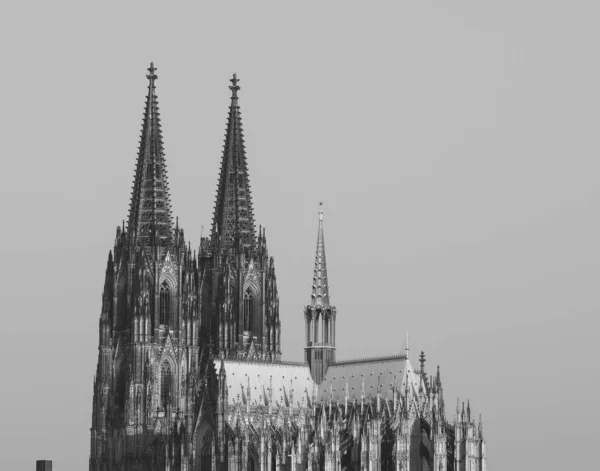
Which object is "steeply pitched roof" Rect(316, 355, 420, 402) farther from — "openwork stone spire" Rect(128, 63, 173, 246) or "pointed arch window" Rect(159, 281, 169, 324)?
"openwork stone spire" Rect(128, 63, 173, 246)

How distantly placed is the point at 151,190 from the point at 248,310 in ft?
37.4

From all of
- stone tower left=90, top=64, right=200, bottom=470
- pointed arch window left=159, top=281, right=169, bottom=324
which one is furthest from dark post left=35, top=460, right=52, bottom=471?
pointed arch window left=159, top=281, right=169, bottom=324

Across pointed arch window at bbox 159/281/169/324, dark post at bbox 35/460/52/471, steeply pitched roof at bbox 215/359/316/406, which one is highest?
pointed arch window at bbox 159/281/169/324

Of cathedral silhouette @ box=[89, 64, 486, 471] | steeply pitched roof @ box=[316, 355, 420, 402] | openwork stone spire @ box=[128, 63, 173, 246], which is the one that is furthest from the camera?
openwork stone spire @ box=[128, 63, 173, 246]

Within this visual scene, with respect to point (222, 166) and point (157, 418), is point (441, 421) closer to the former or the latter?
point (157, 418)

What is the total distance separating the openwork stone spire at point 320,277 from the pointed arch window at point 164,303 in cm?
1003

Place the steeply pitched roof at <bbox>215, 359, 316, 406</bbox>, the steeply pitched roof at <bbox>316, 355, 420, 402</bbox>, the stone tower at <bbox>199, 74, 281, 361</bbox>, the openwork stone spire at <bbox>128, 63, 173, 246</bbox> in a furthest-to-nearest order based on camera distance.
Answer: the stone tower at <bbox>199, 74, 281, 361</bbox>, the openwork stone spire at <bbox>128, 63, 173, 246</bbox>, the steeply pitched roof at <bbox>215, 359, 316, 406</bbox>, the steeply pitched roof at <bbox>316, 355, 420, 402</bbox>

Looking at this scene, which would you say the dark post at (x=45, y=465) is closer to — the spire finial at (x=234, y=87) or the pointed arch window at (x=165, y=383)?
the pointed arch window at (x=165, y=383)

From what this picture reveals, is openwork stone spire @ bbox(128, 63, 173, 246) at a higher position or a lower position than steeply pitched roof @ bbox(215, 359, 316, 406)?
higher

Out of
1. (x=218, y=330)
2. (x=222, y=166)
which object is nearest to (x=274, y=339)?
(x=218, y=330)

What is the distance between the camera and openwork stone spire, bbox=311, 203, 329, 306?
140 metres

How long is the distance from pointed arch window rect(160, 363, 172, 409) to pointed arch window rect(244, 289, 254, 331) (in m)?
8.18

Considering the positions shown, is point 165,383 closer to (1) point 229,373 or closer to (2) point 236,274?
(1) point 229,373

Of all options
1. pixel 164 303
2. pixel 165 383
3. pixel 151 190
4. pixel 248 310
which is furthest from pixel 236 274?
pixel 165 383
